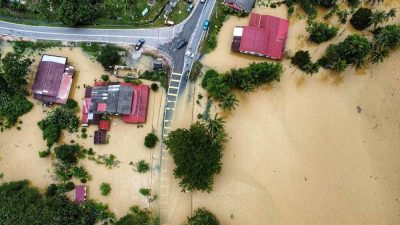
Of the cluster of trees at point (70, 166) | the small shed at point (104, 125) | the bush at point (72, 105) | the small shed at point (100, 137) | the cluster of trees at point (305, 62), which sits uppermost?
the cluster of trees at point (305, 62)

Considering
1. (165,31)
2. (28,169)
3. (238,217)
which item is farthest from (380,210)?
(28,169)

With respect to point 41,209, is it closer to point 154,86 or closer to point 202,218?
point 202,218

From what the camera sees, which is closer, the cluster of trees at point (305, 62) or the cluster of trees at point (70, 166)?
the cluster of trees at point (70, 166)

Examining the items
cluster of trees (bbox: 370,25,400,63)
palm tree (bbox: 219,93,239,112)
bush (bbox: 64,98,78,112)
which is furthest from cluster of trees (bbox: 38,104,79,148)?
cluster of trees (bbox: 370,25,400,63)

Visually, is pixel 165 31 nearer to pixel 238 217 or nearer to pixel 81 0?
pixel 81 0

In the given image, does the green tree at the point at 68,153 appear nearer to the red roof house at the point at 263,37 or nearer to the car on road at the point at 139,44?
the car on road at the point at 139,44

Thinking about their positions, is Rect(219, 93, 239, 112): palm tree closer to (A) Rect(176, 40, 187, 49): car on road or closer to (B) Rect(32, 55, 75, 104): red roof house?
(A) Rect(176, 40, 187, 49): car on road

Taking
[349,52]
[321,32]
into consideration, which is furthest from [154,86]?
[349,52]

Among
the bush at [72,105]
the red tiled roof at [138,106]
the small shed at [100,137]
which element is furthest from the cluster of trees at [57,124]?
the red tiled roof at [138,106]
